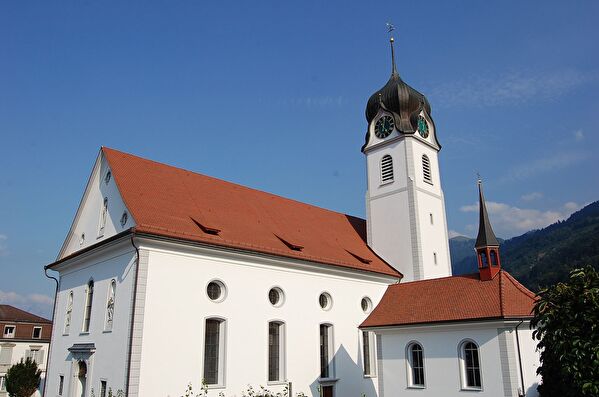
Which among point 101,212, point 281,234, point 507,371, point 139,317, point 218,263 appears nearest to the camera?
point 139,317

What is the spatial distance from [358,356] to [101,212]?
13914 mm

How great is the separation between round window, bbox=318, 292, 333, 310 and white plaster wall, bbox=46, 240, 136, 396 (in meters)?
9.51

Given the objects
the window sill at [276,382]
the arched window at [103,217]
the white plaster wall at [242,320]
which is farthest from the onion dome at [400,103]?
the arched window at [103,217]

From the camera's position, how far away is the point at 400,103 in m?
30.9

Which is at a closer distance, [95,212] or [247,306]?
[247,306]

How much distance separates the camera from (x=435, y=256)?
97.5 feet

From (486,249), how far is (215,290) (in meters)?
12.4

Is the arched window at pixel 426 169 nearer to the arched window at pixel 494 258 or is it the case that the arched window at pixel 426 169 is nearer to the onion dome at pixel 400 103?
the onion dome at pixel 400 103

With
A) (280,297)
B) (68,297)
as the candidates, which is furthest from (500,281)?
(68,297)

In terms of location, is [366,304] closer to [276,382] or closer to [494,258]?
[494,258]

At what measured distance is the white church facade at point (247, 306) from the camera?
17.8 meters

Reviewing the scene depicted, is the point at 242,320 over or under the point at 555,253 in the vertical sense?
under

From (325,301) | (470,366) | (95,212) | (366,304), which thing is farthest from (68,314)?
(470,366)

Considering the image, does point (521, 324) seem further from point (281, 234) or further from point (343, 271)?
point (281, 234)
